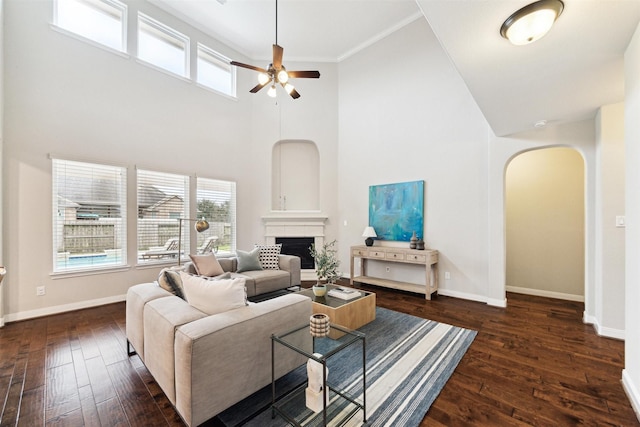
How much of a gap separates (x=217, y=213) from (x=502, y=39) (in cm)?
501

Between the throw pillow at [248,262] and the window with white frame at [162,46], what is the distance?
359cm

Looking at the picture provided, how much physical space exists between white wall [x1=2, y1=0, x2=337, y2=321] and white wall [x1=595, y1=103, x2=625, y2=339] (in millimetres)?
5603

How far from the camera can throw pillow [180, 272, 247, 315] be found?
1.75 metres

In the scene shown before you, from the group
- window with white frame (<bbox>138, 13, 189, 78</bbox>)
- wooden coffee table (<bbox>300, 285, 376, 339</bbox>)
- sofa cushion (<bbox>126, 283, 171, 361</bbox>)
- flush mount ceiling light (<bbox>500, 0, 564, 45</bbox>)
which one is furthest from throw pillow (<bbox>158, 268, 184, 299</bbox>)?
window with white frame (<bbox>138, 13, 189, 78</bbox>)

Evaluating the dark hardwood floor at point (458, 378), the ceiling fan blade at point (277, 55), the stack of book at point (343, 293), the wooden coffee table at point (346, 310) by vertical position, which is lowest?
the dark hardwood floor at point (458, 378)

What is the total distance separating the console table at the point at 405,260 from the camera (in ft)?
13.5

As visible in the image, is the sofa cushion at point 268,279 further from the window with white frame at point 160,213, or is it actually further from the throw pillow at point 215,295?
the throw pillow at point 215,295

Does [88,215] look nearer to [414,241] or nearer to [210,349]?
[210,349]

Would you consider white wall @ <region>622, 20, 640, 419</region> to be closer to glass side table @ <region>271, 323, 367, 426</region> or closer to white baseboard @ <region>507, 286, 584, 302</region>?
glass side table @ <region>271, 323, 367, 426</region>

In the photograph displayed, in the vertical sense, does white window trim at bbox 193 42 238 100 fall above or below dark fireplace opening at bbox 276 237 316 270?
above

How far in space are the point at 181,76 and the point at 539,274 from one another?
7061 mm

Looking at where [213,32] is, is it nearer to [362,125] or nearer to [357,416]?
[362,125]

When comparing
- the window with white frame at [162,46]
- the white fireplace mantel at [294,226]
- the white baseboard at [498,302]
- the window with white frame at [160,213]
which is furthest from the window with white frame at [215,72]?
the white baseboard at [498,302]

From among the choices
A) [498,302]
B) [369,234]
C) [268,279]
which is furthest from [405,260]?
[268,279]
